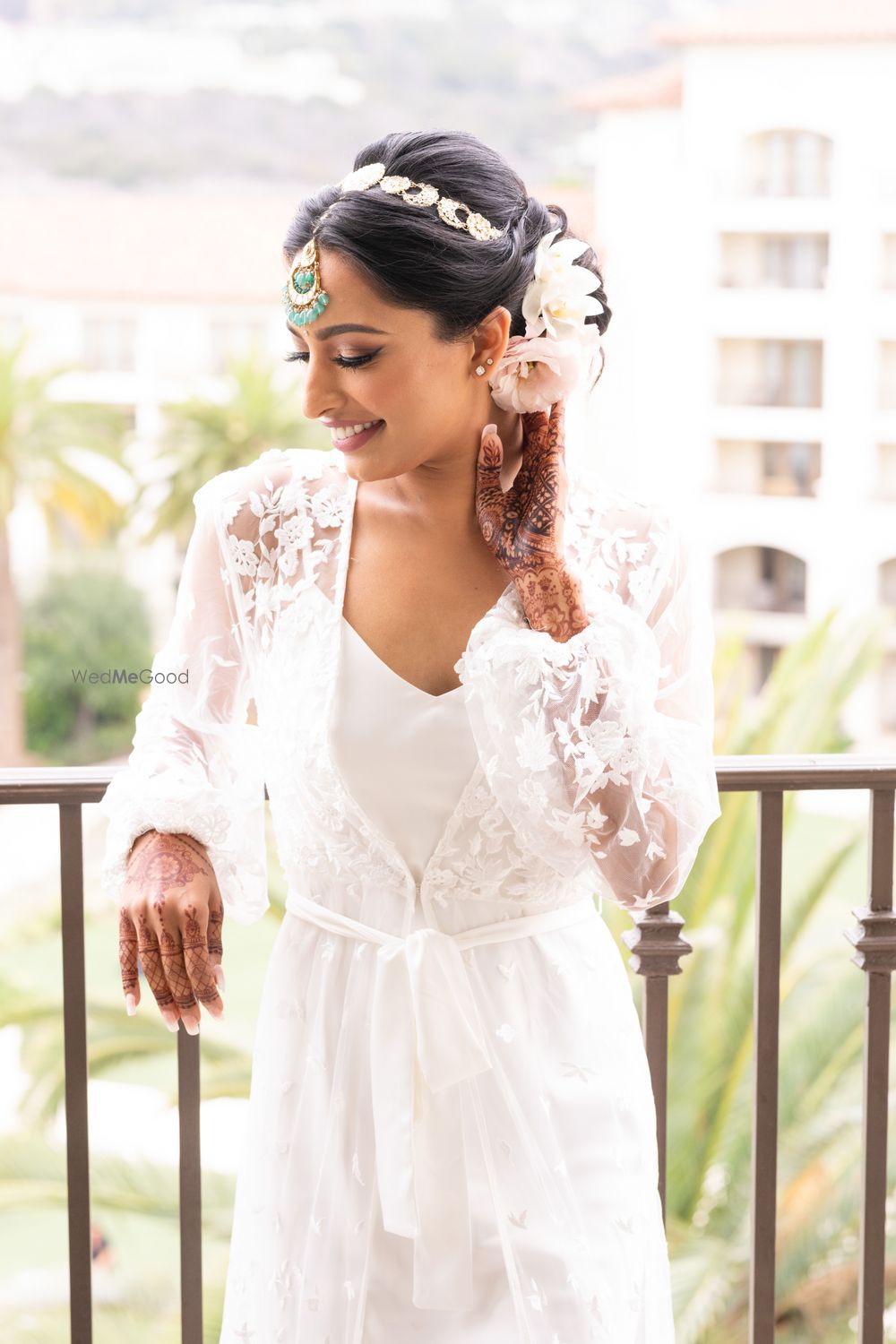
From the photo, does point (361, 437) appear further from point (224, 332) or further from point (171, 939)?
point (224, 332)

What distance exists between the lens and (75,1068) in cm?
156

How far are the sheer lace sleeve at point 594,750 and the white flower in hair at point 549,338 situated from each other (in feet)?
0.54

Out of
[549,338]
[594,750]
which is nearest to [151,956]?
[594,750]

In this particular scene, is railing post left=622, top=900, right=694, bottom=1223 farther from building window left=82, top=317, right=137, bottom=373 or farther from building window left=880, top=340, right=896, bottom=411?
building window left=82, top=317, right=137, bottom=373

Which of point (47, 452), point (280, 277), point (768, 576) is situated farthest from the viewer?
point (768, 576)

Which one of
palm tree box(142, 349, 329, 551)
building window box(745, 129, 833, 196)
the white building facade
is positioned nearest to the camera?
palm tree box(142, 349, 329, 551)

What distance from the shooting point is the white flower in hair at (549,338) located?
4.19ft

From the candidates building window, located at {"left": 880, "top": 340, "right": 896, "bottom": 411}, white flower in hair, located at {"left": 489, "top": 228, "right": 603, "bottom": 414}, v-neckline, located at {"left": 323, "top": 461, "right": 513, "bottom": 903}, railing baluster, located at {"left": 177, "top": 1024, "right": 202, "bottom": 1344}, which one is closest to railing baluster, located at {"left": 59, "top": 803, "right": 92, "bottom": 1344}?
railing baluster, located at {"left": 177, "top": 1024, "right": 202, "bottom": 1344}

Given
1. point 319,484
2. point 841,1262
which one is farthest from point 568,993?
point 841,1262

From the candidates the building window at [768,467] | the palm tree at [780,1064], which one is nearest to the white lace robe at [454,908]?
the palm tree at [780,1064]

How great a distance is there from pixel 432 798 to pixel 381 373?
0.37m

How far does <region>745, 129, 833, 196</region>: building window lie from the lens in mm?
28156

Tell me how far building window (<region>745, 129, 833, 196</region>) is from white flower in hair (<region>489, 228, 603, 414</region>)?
29.0 m

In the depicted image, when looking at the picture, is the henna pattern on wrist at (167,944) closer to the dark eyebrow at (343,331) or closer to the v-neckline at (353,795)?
the v-neckline at (353,795)
